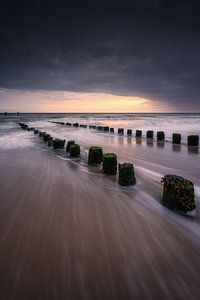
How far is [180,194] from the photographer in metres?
4.55

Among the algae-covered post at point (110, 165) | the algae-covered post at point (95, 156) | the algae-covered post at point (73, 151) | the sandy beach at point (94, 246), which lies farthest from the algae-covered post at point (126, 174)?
the algae-covered post at point (73, 151)

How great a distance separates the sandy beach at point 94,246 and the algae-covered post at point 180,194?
27cm

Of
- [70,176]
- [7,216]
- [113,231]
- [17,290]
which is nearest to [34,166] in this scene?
[70,176]

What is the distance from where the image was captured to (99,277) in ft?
9.52

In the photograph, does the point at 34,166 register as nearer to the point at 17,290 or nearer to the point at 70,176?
the point at 70,176

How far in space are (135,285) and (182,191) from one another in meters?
2.33

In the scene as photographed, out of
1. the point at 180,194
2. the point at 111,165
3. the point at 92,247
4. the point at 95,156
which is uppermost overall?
the point at 95,156

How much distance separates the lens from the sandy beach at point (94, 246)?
2.76 metres

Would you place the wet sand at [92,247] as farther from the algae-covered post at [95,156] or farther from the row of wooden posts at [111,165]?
the algae-covered post at [95,156]

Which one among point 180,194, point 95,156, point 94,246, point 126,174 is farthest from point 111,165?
point 94,246

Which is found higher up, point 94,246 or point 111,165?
point 111,165

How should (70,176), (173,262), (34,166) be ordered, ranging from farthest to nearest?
(34,166), (70,176), (173,262)

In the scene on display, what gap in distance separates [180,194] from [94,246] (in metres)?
2.20

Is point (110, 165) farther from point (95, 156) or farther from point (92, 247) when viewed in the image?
point (92, 247)
